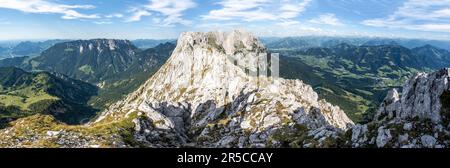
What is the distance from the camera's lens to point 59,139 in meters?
191

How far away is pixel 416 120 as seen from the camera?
14088 centimetres

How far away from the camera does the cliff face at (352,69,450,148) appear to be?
128500mm

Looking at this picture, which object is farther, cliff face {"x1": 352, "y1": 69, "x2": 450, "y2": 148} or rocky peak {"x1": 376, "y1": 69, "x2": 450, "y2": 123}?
rocky peak {"x1": 376, "y1": 69, "x2": 450, "y2": 123}

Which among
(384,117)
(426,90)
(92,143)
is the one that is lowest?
(92,143)

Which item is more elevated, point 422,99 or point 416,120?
point 422,99

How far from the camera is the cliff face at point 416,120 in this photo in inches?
5059

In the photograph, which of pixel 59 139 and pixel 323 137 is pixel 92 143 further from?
pixel 323 137

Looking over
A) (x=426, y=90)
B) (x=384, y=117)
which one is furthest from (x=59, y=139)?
(x=426, y=90)

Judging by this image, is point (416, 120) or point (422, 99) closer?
point (416, 120)

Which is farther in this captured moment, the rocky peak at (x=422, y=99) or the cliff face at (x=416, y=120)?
the rocky peak at (x=422, y=99)
